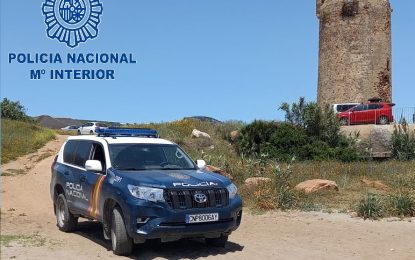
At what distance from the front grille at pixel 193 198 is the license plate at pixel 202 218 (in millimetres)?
146

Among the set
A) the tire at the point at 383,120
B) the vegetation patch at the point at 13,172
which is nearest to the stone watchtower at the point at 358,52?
the tire at the point at 383,120

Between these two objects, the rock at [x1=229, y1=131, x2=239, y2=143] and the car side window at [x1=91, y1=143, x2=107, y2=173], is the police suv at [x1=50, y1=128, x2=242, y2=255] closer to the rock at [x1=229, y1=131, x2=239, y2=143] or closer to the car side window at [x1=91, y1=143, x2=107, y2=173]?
the car side window at [x1=91, y1=143, x2=107, y2=173]

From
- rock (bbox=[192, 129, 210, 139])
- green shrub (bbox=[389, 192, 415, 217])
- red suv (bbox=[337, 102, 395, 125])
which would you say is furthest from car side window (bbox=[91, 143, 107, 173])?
red suv (bbox=[337, 102, 395, 125])

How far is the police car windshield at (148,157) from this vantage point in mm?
9148

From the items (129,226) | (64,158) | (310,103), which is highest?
(310,103)

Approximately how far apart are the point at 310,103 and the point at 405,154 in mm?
5598

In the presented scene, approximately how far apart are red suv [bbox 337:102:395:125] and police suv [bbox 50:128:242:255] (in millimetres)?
23347

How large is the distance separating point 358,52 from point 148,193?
34249 millimetres

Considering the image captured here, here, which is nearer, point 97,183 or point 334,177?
point 97,183

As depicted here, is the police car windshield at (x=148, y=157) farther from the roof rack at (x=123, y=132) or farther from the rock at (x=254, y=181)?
the rock at (x=254, y=181)

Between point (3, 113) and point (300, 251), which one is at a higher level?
point (3, 113)

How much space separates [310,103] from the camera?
90.5 ft

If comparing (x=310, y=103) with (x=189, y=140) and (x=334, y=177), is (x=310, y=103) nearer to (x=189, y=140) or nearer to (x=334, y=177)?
(x=189, y=140)

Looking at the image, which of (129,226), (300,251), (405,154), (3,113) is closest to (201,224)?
(129,226)
